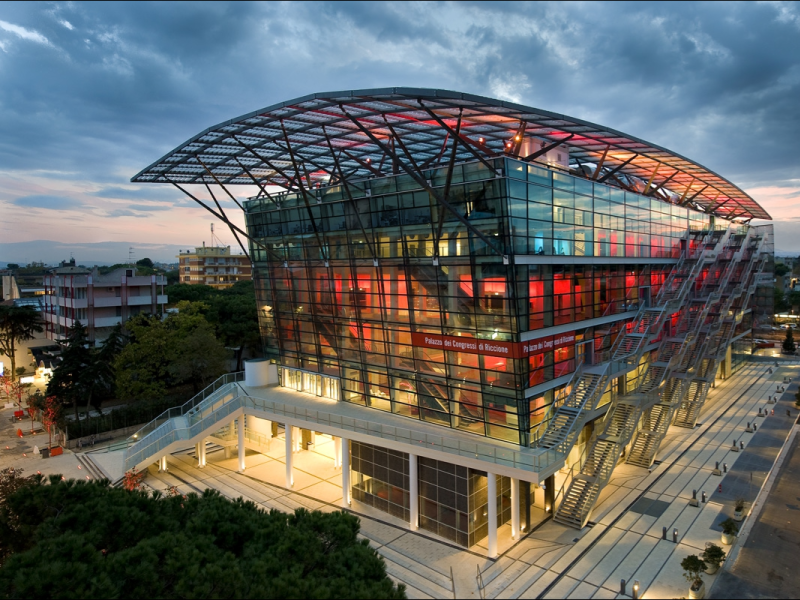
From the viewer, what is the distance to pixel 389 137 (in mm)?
29609

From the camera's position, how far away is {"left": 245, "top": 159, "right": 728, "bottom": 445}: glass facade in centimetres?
2469

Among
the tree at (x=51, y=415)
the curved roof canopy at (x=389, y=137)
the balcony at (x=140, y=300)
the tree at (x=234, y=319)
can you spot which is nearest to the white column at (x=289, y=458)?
the curved roof canopy at (x=389, y=137)

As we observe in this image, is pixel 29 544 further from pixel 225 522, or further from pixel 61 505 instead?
pixel 225 522

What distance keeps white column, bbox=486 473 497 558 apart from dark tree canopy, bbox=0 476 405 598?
831cm

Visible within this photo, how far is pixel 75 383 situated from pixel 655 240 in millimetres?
47238

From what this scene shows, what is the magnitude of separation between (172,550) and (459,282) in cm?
1742

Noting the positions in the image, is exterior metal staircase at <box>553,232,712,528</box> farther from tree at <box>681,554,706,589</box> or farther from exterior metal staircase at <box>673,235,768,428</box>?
exterior metal staircase at <box>673,235,768,428</box>

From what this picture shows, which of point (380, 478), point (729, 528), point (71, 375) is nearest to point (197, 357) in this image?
point (71, 375)

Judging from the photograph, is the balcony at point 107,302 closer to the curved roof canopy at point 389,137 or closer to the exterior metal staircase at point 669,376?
the curved roof canopy at point 389,137

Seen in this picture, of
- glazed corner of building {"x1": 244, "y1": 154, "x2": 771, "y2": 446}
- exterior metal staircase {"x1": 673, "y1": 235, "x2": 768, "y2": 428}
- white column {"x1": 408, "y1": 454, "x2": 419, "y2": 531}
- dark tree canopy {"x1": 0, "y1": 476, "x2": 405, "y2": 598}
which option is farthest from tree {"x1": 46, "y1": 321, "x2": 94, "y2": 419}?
exterior metal staircase {"x1": 673, "y1": 235, "x2": 768, "y2": 428}

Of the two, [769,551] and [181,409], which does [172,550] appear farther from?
[769,551]

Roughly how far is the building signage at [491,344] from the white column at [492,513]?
239 inches

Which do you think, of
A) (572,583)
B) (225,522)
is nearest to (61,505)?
(225,522)

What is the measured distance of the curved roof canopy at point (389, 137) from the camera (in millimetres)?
23422
